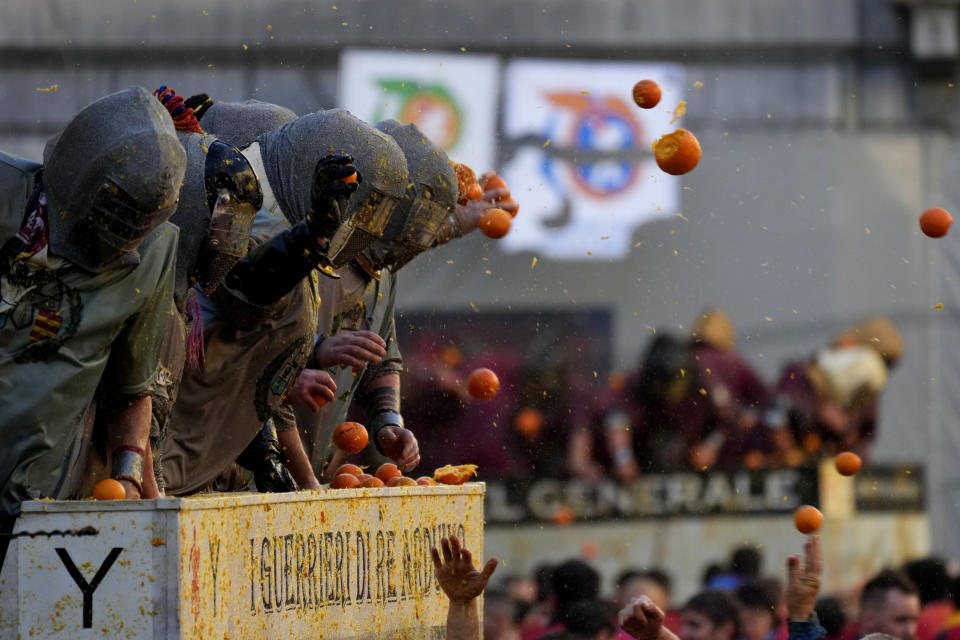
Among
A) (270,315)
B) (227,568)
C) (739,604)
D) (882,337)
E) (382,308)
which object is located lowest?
(739,604)

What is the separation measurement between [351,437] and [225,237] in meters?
1.84

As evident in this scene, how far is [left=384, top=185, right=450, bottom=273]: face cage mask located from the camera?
6.65 meters

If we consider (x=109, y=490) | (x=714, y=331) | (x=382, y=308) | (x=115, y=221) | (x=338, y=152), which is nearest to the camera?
(x=115, y=221)

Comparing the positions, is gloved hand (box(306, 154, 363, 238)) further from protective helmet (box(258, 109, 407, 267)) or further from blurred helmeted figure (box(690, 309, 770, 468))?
blurred helmeted figure (box(690, 309, 770, 468))

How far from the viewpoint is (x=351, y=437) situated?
7.05 meters

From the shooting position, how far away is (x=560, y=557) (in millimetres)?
12000

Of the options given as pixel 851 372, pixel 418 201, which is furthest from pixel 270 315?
pixel 851 372

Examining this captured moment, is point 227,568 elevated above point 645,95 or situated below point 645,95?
below

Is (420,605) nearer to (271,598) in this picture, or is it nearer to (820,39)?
(271,598)

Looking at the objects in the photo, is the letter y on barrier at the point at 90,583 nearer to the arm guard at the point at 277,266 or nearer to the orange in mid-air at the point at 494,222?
the arm guard at the point at 277,266

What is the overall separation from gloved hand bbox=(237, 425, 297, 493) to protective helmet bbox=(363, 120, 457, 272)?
852 millimetres

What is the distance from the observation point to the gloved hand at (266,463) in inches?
246

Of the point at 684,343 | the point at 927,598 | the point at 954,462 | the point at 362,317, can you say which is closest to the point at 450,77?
the point at 684,343

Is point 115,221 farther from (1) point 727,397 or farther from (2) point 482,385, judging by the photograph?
(1) point 727,397
